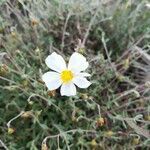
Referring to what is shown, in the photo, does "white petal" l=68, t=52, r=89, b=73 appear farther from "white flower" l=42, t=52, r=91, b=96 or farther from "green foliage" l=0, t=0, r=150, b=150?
"green foliage" l=0, t=0, r=150, b=150

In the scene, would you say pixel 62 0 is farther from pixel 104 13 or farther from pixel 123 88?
pixel 123 88

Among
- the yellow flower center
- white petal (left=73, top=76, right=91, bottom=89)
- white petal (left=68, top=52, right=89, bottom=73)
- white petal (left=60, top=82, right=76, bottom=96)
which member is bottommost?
white petal (left=60, top=82, right=76, bottom=96)

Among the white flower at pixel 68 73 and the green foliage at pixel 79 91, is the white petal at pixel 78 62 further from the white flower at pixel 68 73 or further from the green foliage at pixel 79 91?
the green foliage at pixel 79 91

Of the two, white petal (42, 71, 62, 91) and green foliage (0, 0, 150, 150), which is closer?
white petal (42, 71, 62, 91)

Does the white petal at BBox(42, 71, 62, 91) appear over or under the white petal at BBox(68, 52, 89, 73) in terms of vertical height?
under

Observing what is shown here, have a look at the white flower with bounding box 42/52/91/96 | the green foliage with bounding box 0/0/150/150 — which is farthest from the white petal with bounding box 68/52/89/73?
the green foliage with bounding box 0/0/150/150

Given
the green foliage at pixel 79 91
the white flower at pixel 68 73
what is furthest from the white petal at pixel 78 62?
the green foliage at pixel 79 91
